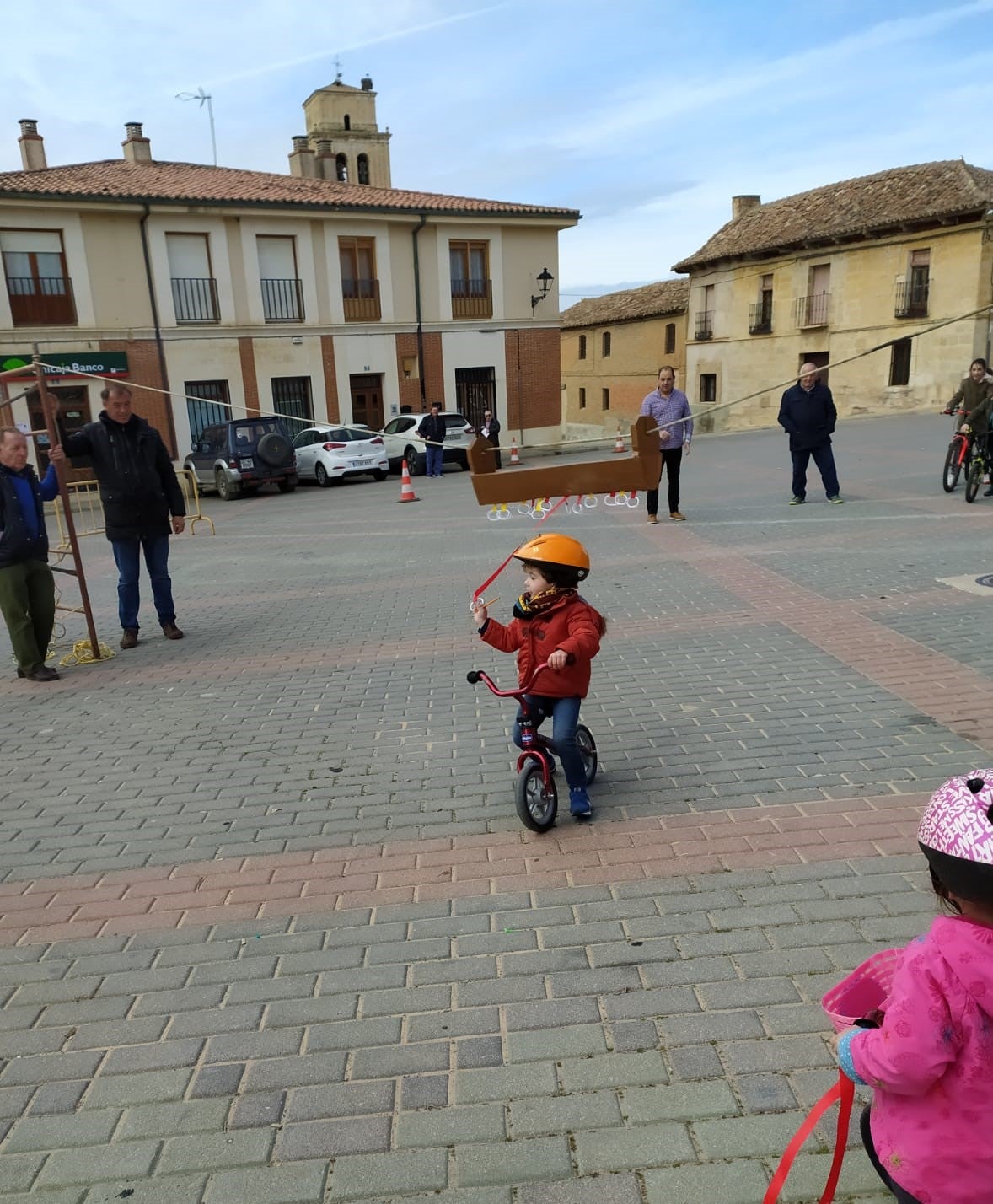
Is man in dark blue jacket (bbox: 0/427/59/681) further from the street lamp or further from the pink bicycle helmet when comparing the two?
the street lamp

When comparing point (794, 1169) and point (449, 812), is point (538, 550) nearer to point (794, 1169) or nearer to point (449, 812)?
point (449, 812)

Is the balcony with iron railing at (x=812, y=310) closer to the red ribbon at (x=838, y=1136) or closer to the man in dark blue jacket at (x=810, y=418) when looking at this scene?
the man in dark blue jacket at (x=810, y=418)

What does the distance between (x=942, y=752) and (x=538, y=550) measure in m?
2.40

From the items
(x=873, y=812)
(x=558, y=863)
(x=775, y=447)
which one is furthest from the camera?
(x=775, y=447)

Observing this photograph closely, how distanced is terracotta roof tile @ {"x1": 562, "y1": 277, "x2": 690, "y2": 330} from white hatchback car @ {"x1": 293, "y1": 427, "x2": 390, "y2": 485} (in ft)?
88.1

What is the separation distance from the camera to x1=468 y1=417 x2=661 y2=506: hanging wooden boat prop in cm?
421

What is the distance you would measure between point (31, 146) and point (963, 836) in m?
35.2

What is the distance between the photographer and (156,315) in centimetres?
2555

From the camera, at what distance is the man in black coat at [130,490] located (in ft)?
23.7

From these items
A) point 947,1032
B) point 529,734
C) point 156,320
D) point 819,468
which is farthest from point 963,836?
point 156,320

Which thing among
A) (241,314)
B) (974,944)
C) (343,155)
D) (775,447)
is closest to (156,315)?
(241,314)

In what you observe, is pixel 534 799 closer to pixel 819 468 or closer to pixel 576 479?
pixel 576 479

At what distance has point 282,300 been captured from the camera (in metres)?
27.4

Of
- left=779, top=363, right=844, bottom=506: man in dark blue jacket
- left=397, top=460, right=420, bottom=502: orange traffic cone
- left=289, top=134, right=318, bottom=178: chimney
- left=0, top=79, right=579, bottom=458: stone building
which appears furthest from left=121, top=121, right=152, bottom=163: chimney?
left=779, top=363, right=844, bottom=506: man in dark blue jacket
